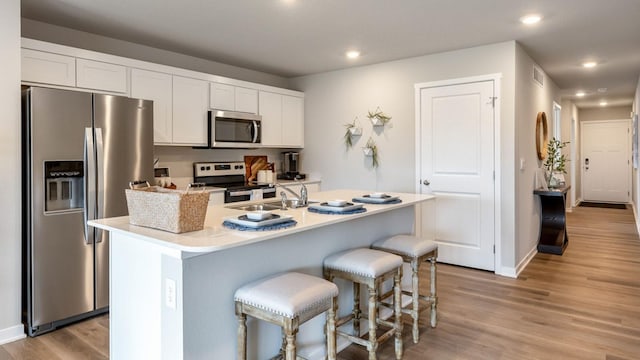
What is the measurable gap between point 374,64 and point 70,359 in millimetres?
4222

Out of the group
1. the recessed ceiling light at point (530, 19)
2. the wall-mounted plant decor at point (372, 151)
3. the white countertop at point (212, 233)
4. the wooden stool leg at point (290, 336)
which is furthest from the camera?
the wall-mounted plant decor at point (372, 151)

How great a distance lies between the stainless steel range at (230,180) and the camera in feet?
14.6

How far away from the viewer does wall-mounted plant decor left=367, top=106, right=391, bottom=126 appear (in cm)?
495

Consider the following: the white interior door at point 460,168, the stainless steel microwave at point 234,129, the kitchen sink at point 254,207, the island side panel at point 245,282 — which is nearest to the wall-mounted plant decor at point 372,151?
the white interior door at point 460,168

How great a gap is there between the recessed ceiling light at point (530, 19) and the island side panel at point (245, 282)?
88.9 inches

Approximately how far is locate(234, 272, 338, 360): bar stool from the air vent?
434 centimetres

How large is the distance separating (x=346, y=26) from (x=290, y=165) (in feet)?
8.57

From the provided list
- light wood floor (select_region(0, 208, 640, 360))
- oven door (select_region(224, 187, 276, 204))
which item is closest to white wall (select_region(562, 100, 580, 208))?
light wood floor (select_region(0, 208, 640, 360))

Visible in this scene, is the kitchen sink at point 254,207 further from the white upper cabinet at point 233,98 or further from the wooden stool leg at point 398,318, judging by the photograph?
the white upper cabinet at point 233,98

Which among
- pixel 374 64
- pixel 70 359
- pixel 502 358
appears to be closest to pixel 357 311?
pixel 502 358

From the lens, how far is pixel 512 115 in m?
4.09

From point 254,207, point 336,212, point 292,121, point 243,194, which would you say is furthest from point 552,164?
point 254,207

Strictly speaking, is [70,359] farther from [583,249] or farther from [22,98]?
[583,249]

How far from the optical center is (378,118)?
16.3 ft
